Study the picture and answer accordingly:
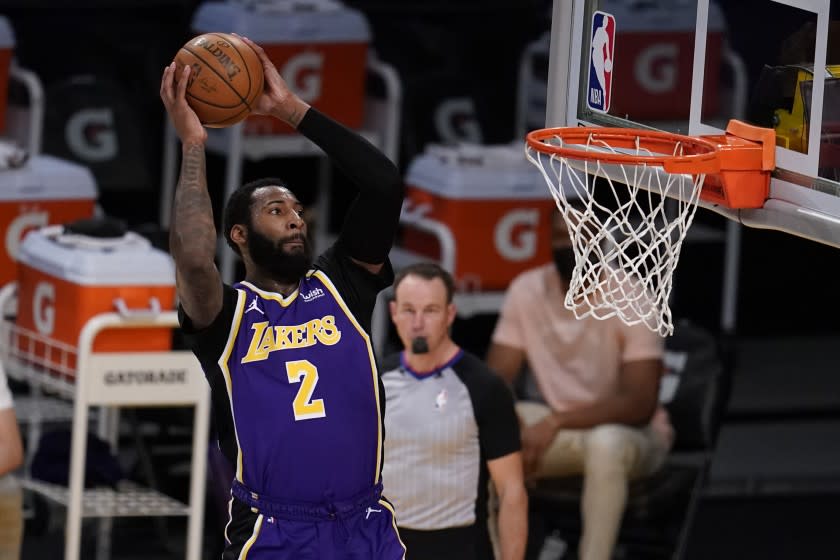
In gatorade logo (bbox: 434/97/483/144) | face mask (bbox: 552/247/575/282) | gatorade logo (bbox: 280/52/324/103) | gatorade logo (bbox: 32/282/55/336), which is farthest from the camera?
gatorade logo (bbox: 434/97/483/144)

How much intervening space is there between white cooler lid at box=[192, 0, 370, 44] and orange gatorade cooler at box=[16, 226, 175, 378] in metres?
2.09

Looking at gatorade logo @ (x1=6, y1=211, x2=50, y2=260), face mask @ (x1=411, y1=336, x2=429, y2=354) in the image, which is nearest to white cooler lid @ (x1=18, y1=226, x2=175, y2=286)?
gatorade logo @ (x1=6, y1=211, x2=50, y2=260)

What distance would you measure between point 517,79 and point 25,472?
14.0ft

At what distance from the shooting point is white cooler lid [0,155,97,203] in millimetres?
7941

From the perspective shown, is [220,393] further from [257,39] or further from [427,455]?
[257,39]

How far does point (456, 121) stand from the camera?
32.6ft

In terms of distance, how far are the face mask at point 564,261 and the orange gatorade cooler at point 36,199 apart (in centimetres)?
207

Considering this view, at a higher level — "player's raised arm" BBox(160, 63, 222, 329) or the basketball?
the basketball

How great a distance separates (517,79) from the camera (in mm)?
11008

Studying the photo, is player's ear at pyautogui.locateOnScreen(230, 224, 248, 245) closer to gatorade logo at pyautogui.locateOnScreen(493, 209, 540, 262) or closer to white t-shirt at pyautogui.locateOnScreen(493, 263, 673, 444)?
white t-shirt at pyautogui.locateOnScreen(493, 263, 673, 444)

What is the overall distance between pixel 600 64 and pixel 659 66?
407cm

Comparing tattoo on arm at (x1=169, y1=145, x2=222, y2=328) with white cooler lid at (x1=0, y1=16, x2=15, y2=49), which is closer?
tattoo on arm at (x1=169, y1=145, x2=222, y2=328)

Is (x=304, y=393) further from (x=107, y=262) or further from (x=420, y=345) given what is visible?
(x=107, y=262)

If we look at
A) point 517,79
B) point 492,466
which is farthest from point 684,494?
point 517,79
